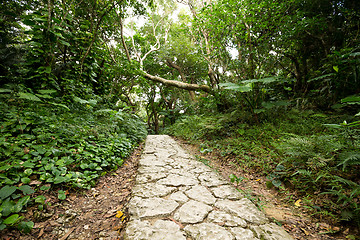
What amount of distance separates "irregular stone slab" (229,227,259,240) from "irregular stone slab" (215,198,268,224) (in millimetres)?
173

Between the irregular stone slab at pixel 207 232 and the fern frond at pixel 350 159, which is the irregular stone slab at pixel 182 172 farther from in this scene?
the fern frond at pixel 350 159

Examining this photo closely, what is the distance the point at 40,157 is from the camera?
1730mm

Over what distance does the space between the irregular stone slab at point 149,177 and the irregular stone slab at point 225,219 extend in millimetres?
1121

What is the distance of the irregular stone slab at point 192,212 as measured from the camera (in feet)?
4.73

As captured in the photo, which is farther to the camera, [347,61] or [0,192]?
[347,61]

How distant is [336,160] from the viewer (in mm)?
1865

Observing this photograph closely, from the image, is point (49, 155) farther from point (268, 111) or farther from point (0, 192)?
point (268, 111)

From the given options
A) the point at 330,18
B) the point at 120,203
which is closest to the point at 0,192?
the point at 120,203

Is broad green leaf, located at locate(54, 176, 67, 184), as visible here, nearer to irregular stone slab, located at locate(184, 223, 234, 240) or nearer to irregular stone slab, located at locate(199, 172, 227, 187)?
irregular stone slab, located at locate(184, 223, 234, 240)

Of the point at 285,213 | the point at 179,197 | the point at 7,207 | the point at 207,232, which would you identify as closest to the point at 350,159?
the point at 285,213

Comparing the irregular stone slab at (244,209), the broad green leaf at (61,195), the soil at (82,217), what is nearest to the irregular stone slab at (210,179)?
the irregular stone slab at (244,209)

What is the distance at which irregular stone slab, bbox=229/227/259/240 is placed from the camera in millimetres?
1224

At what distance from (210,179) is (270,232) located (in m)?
1.11

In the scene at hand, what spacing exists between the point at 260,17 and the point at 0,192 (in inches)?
240
